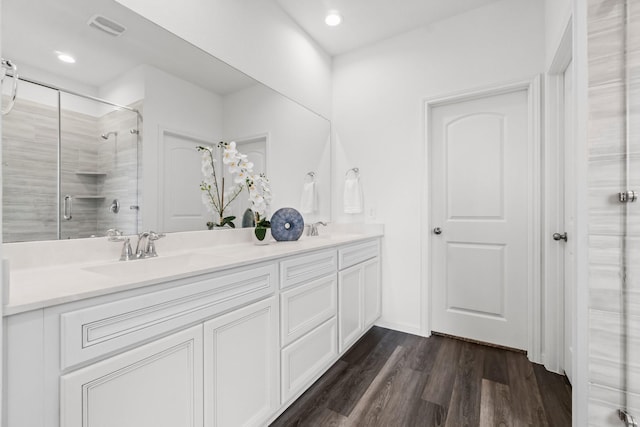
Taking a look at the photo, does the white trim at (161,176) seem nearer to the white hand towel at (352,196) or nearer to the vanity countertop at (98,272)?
the vanity countertop at (98,272)

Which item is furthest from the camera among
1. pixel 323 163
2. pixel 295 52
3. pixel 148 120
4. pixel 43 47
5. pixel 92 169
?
pixel 323 163

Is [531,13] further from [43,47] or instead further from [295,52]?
[43,47]

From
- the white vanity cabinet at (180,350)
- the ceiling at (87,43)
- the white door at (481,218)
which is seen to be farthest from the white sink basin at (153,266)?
the white door at (481,218)

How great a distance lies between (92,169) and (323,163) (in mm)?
1915

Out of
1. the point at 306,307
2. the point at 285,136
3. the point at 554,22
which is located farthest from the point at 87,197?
the point at 554,22

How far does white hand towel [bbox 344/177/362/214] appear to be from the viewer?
2766 millimetres

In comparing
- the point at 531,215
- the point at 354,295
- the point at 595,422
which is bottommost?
the point at 595,422

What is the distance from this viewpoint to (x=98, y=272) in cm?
120

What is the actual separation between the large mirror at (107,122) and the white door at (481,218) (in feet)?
5.32

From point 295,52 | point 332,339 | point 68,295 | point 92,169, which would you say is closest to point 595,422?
point 332,339

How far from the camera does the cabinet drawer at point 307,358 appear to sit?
4.98ft

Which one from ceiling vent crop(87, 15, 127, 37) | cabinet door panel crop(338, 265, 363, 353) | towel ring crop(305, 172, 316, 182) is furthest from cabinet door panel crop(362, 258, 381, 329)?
ceiling vent crop(87, 15, 127, 37)

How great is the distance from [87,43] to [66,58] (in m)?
0.12

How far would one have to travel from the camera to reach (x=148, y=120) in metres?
1.50
